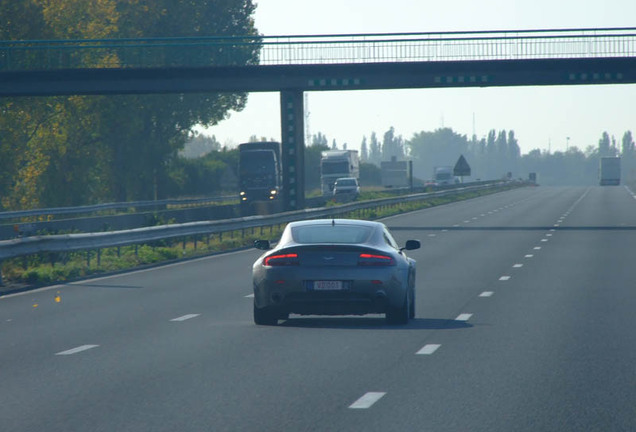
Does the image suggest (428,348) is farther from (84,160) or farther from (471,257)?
(84,160)

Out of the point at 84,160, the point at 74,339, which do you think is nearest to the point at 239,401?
the point at 74,339

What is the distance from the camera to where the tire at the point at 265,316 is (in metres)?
13.6

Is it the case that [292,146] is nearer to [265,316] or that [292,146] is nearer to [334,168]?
[265,316]

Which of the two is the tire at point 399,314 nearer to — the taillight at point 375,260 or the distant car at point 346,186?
the taillight at point 375,260

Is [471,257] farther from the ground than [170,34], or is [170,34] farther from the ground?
[170,34]

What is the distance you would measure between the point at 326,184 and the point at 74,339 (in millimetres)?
70393

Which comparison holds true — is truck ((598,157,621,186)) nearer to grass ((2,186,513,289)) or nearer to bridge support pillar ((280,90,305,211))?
bridge support pillar ((280,90,305,211))

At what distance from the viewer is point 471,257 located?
27125 mm

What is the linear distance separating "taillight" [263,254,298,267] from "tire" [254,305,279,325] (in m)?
0.52

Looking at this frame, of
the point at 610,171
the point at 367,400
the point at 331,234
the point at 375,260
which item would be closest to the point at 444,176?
the point at 610,171

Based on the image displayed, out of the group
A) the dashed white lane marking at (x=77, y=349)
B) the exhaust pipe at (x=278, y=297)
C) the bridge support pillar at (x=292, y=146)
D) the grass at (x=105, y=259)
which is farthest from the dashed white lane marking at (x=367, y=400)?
the bridge support pillar at (x=292, y=146)

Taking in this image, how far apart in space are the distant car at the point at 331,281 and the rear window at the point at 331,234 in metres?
0.09

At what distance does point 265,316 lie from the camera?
13.7 meters

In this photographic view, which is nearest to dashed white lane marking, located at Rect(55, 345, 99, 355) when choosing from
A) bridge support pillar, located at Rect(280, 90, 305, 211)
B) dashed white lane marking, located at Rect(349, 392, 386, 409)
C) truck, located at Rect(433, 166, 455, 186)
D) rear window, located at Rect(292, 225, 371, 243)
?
rear window, located at Rect(292, 225, 371, 243)
